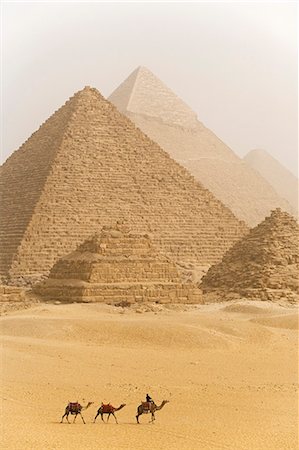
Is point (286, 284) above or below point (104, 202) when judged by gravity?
below

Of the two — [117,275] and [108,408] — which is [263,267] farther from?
[108,408]

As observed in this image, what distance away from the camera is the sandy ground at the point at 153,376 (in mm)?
8820

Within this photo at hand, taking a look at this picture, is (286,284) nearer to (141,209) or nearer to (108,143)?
(141,209)

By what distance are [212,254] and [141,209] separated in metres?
4.06

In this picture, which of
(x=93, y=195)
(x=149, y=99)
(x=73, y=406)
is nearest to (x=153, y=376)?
(x=73, y=406)

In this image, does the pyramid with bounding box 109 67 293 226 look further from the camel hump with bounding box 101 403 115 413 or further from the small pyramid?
the camel hump with bounding box 101 403 115 413

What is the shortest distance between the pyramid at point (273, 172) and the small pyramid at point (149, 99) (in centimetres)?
2731

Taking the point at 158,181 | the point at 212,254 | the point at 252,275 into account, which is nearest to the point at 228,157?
the point at 158,181

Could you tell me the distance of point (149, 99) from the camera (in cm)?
6612

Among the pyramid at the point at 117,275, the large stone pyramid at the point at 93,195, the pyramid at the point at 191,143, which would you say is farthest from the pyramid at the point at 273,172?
the pyramid at the point at 117,275

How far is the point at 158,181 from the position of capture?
44000 millimetres

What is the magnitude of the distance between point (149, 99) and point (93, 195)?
26.8 meters

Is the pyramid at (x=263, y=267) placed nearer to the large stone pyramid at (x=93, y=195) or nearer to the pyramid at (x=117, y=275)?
the pyramid at (x=117, y=275)

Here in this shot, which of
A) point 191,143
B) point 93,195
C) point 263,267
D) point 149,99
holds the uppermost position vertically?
point 149,99
